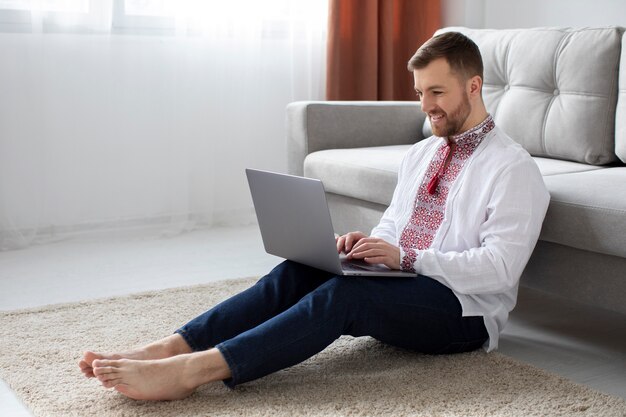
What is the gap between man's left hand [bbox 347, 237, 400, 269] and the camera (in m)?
1.92

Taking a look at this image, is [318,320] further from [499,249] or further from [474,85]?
[474,85]

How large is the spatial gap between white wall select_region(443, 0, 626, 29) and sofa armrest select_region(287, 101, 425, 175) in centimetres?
97

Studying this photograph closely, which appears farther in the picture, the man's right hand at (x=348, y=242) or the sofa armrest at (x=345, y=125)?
the sofa armrest at (x=345, y=125)

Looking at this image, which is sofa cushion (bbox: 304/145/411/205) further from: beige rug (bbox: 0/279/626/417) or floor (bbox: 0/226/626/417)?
beige rug (bbox: 0/279/626/417)

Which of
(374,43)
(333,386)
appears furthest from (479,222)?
(374,43)

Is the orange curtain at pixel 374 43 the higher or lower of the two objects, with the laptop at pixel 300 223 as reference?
higher

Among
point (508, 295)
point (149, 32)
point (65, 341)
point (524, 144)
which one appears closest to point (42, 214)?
point (149, 32)

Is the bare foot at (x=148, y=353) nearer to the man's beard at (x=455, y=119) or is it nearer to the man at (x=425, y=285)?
the man at (x=425, y=285)

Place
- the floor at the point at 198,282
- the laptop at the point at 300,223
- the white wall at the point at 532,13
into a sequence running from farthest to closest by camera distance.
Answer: the white wall at the point at 532,13
the floor at the point at 198,282
the laptop at the point at 300,223

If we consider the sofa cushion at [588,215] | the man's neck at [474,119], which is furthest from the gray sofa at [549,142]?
the man's neck at [474,119]

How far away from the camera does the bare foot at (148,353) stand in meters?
1.83

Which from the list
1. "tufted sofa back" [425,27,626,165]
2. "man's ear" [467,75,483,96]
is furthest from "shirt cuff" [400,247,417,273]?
"tufted sofa back" [425,27,626,165]

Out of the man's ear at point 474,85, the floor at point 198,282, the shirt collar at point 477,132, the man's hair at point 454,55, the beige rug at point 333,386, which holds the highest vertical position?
the man's hair at point 454,55

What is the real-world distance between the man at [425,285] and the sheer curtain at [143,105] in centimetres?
171
